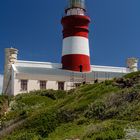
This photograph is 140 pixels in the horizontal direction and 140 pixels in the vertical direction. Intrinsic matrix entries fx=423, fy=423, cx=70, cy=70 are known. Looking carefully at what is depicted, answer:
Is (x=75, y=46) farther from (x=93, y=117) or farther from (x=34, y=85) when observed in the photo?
(x=93, y=117)

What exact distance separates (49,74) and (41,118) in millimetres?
18894

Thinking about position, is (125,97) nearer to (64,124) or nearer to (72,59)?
(64,124)

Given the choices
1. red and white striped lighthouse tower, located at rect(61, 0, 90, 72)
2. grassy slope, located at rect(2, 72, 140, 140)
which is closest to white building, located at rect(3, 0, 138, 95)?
red and white striped lighthouse tower, located at rect(61, 0, 90, 72)

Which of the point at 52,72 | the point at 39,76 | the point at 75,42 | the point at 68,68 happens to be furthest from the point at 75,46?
the point at 39,76

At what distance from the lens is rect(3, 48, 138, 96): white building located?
37138 mm

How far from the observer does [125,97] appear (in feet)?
61.8

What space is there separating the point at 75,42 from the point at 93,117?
2577 centimetres

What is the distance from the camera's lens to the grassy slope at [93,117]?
48.3 feet

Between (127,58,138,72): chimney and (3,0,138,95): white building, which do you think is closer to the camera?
(3,0,138,95): white building

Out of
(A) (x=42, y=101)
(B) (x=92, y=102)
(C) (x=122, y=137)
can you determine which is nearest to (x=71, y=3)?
(A) (x=42, y=101)

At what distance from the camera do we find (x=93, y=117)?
1791 centimetres

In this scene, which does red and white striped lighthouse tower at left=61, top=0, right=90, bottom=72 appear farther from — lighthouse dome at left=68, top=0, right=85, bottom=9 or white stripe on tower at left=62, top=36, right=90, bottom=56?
lighthouse dome at left=68, top=0, right=85, bottom=9

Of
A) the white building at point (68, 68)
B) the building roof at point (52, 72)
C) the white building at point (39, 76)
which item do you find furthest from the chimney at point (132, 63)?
the white building at point (39, 76)

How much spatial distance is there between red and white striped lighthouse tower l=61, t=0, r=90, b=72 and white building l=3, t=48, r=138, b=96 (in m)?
1.13
